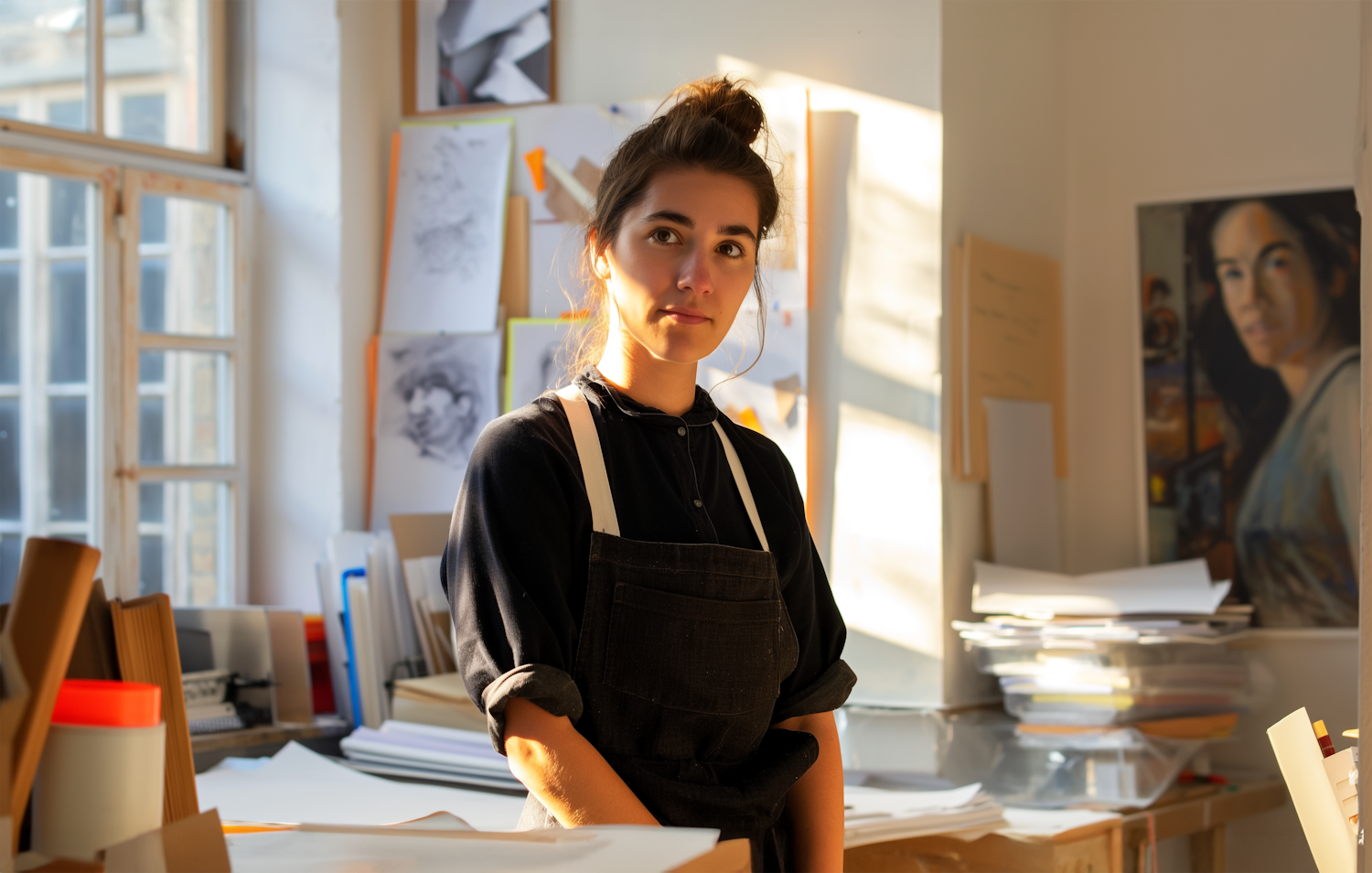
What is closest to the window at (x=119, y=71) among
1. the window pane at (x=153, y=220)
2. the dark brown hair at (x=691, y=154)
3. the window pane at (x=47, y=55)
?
the window pane at (x=47, y=55)

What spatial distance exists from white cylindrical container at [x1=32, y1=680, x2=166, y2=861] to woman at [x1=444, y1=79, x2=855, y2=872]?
18.0 inches

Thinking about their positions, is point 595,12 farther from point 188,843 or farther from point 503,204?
point 188,843

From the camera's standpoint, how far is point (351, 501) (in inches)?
106

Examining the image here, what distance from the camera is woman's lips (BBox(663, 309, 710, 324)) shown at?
1.22 metres

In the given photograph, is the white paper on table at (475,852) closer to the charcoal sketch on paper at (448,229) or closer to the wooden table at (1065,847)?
the wooden table at (1065,847)

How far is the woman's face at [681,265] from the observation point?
1.23 m

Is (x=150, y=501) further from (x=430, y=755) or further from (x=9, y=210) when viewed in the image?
(x=430, y=755)

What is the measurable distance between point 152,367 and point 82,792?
7.20ft

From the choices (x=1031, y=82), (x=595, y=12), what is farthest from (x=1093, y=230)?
(x=595, y=12)

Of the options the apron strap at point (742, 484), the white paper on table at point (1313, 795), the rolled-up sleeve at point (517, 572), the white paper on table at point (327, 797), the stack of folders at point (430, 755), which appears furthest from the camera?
the stack of folders at point (430, 755)

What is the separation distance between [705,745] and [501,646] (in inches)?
9.5

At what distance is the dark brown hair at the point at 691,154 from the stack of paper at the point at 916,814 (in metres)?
0.83

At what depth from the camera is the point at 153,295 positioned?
8.64 ft

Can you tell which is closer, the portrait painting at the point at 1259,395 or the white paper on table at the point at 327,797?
the white paper on table at the point at 327,797
